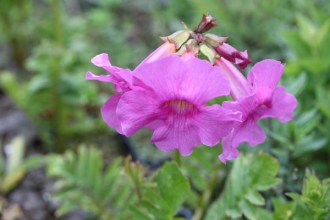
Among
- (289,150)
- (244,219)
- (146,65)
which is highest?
(146,65)

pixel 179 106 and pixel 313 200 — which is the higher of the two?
pixel 179 106

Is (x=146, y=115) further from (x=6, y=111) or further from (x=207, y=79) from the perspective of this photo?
(x=6, y=111)

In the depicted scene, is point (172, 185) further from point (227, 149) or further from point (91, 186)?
point (91, 186)

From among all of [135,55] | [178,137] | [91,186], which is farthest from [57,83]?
[178,137]

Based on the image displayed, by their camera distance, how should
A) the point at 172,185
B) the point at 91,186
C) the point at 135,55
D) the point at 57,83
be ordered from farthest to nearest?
the point at 135,55, the point at 57,83, the point at 91,186, the point at 172,185

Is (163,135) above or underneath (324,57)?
above

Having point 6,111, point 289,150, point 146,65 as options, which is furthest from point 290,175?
point 6,111

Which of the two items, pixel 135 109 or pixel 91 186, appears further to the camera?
pixel 91 186

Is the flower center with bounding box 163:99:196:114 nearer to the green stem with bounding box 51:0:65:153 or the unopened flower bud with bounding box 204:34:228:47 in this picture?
the unopened flower bud with bounding box 204:34:228:47
